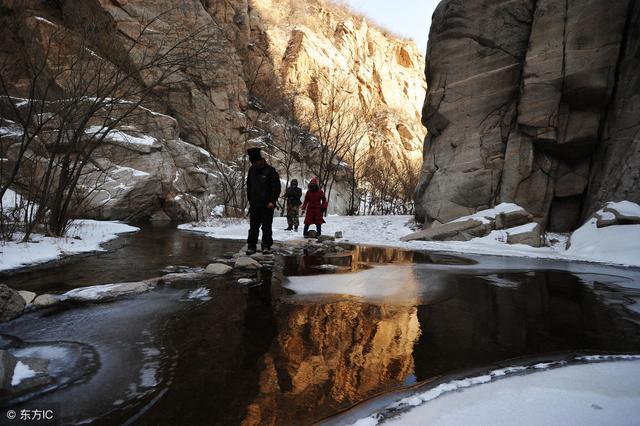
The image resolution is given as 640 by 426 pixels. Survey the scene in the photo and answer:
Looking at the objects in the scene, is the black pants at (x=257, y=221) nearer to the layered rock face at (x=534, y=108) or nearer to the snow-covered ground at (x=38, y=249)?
the snow-covered ground at (x=38, y=249)

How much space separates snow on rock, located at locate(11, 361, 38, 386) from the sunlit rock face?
1355 mm

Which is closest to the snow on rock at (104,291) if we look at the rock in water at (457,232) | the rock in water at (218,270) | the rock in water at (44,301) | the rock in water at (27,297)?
the rock in water at (44,301)

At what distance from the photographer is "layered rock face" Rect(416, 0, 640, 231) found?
11922 mm

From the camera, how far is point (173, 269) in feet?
19.9

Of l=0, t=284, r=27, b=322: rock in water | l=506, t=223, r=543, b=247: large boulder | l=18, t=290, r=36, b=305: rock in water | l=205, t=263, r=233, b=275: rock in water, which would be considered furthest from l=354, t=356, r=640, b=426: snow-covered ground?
l=506, t=223, r=543, b=247: large boulder

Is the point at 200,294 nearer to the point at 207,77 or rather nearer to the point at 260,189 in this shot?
the point at 260,189

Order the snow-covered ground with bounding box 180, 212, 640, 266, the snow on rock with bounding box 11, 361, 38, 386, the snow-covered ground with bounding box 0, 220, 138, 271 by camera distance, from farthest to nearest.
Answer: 1. the snow-covered ground with bounding box 180, 212, 640, 266
2. the snow-covered ground with bounding box 0, 220, 138, 271
3. the snow on rock with bounding box 11, 361, 38, 386

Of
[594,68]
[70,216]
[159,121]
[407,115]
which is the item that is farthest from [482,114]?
[407,115]

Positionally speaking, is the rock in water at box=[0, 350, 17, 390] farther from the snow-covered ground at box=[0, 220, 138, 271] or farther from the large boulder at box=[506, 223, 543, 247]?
the large boulder at box=[506, 223, 543, 247]

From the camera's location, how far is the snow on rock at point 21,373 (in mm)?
2127

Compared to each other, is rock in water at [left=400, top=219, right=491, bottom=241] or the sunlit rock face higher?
rock in water at [left=400, top=219, right=491, bottom=241]

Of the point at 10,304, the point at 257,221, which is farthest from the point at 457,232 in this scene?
the point at 10,304

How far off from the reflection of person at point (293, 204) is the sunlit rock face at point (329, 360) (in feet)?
33.2

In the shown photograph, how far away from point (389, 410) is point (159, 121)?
3166 cm
